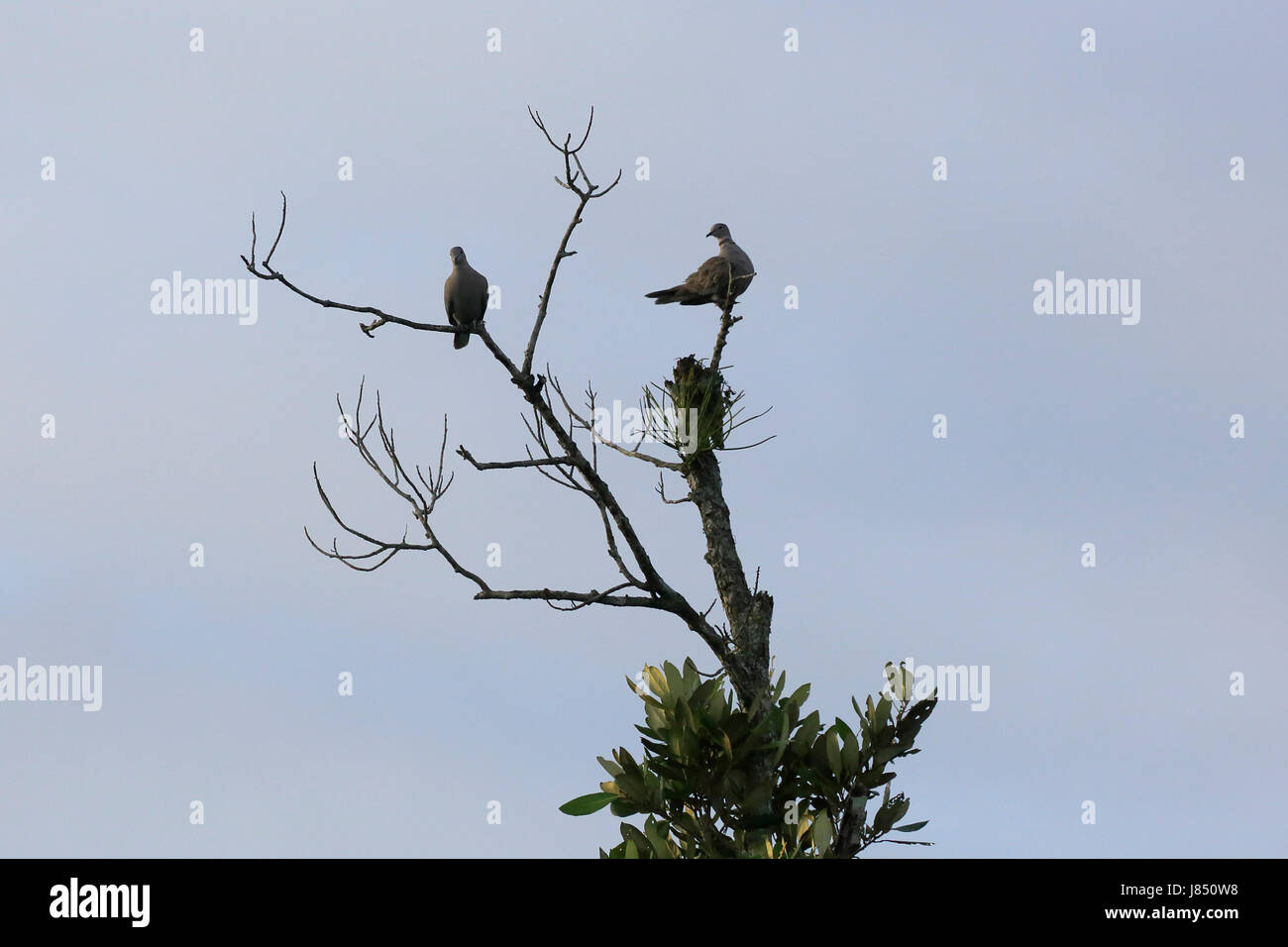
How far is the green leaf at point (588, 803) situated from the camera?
662cm

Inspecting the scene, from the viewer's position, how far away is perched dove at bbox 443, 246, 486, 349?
29.8 feet

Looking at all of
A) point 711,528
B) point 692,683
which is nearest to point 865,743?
point 692,683

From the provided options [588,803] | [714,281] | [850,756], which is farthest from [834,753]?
[714,281]

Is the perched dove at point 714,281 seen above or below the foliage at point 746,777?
above

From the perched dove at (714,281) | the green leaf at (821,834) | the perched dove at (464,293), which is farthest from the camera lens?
the perched dove at (714,281)

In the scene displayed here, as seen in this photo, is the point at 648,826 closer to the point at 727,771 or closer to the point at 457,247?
the point at 727,771

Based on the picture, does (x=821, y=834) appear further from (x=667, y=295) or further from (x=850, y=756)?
→ (x=667, y=295)

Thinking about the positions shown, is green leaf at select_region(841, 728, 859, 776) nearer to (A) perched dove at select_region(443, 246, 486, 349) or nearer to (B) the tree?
(B) the tree

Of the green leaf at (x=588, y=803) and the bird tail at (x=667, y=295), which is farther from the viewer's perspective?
the bird tail at (x=667, y=295)

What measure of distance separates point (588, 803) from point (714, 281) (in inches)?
169

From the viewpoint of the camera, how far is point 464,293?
9055 mm

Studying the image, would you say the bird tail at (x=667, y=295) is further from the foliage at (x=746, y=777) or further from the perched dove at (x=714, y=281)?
the foliage at (x=746, y=777)

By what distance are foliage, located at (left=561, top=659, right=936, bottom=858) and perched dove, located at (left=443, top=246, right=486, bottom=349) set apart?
3596mm

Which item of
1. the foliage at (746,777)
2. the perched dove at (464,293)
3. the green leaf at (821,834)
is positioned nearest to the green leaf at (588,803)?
the foliage at (746,777)
